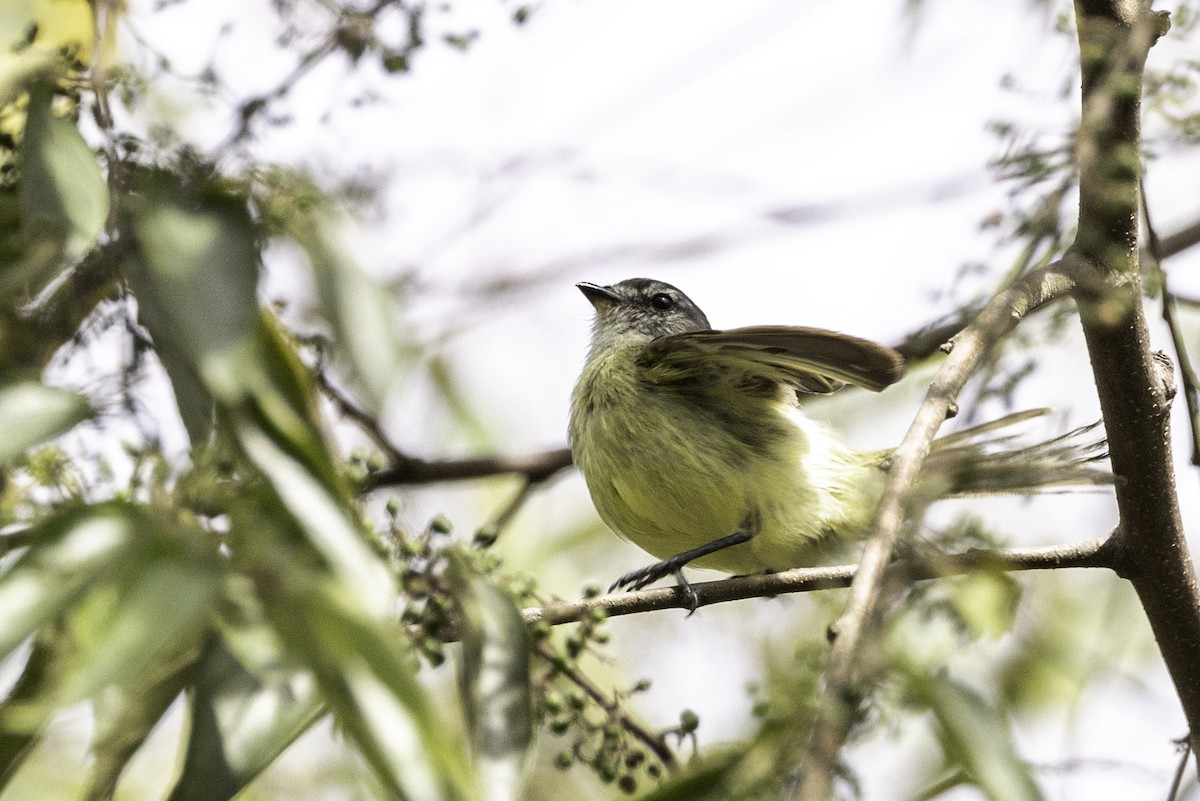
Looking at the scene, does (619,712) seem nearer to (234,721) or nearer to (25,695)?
(234,721)

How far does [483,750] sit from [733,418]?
2047 millimetres

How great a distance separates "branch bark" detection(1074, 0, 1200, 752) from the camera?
1954mm

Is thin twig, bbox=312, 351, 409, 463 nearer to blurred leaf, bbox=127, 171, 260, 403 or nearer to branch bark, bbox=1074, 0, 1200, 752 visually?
blurred leaf, bbox=127, 171, 260, 403

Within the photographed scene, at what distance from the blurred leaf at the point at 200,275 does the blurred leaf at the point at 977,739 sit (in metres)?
1.16

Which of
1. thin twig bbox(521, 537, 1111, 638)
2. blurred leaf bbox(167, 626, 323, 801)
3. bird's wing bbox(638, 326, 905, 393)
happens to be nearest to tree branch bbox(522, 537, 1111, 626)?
thin twig bbox(521, 537, 1111, 638)

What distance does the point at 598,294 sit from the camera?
4.55 m

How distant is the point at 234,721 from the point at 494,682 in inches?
14.6

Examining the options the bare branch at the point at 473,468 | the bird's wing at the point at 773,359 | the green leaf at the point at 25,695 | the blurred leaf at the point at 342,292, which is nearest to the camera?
the green leaf at the point at 25,695

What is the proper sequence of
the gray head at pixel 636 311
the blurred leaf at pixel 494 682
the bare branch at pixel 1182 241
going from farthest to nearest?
the gray head at pixel 636 311, the bare branch at pixel 1182 241, the blurred leaf at pixel 494 682

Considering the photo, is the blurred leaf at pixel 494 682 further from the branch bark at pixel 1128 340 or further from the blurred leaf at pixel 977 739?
the branch bark at pixel 1128 340

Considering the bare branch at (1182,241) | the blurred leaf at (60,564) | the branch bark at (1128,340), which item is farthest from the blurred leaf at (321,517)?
the bare branch at (1182,241)

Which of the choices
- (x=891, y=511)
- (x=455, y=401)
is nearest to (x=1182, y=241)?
(x=891, y=511)

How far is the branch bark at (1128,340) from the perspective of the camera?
195 centimetres

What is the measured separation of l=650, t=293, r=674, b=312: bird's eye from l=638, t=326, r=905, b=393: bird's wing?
1020 millimetres
